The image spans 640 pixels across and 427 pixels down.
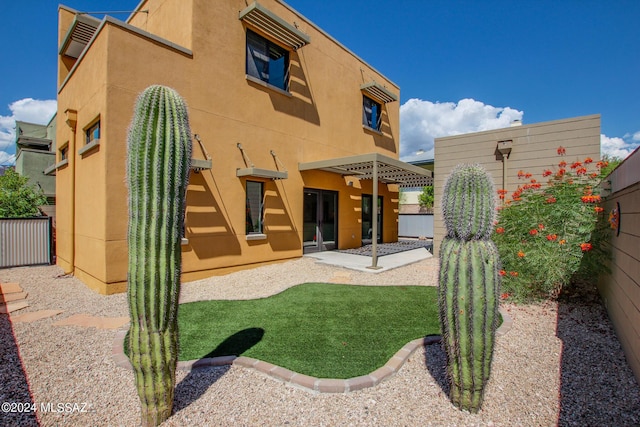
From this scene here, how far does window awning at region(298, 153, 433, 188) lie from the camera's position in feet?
29.7

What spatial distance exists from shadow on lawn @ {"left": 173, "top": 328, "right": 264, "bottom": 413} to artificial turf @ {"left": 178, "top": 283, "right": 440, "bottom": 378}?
0.05 feet

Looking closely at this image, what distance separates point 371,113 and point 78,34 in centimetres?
1102

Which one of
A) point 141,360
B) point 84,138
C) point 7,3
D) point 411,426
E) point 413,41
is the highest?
point 413,41

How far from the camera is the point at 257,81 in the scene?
A: 8.98m

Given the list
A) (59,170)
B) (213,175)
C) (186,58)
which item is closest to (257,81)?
(186,58)

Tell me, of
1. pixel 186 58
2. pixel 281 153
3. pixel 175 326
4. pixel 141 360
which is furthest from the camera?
pixel 281 153

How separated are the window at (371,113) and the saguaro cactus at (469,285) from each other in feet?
38.5

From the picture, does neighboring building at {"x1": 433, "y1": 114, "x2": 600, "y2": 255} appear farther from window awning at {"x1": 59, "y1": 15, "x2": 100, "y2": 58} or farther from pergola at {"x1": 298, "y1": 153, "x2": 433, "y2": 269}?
window awning at {"x1": 59, "y1": 15, "x2": 100, "y2": 58}

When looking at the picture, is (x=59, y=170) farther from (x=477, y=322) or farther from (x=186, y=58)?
(x=477, y=322)

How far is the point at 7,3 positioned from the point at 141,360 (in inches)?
472

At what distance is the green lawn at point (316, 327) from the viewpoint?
3.58 metres

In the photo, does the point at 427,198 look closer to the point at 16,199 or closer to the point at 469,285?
the point at 469,285

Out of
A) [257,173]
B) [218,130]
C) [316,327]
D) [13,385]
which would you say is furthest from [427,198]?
[13,385]

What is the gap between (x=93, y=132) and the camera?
7492 millimetres
